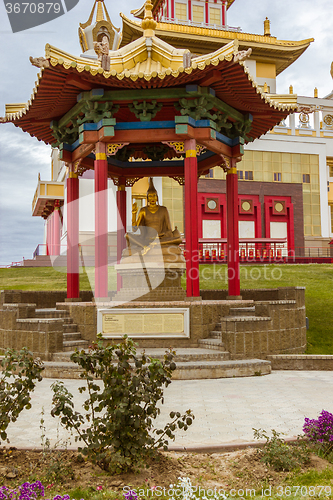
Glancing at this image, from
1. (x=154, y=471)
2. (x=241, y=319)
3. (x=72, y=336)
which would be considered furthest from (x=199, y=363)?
(x=154, y=471)

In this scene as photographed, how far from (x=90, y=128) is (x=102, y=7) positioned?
71.7 feet

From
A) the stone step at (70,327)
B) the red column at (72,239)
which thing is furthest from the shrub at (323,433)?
the red column at (72,239)

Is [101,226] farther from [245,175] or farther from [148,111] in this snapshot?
[245,175]

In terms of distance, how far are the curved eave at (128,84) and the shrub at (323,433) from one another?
7.04m

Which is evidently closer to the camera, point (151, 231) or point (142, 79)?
point (142, 79)

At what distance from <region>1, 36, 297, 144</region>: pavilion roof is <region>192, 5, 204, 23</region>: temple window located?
103 feet

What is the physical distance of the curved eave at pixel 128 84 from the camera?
938cm

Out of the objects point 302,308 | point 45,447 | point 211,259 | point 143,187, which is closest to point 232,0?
point 143,187

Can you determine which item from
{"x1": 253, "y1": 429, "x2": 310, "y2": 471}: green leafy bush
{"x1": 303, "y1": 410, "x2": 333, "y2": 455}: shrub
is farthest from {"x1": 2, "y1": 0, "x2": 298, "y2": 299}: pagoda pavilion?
{"x1": 253, "y1": 429, "x2": 310, "y2": 471}: green leafy bush

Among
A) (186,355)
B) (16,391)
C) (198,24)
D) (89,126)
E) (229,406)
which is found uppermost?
(198,24)

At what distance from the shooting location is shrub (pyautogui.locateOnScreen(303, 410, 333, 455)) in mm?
4344

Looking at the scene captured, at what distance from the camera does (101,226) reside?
417 inches

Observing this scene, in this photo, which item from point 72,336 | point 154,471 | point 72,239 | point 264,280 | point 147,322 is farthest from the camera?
point 264,280

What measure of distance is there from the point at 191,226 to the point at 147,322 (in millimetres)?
2327
